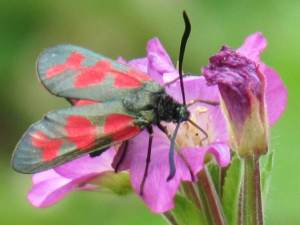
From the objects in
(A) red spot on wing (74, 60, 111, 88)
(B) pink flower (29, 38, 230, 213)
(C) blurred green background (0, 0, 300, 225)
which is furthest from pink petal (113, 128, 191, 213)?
(C) blurred green background (0, 0, 300, 225)

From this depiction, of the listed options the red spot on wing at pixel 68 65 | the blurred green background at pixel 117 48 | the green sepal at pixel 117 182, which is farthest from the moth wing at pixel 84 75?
the blurred green background at pixel 117 48

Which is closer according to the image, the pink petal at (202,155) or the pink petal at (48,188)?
the pink petal at (202,155)

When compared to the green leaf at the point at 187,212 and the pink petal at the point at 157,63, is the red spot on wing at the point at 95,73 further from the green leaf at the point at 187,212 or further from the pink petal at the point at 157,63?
the green leaf at the point at 187,212

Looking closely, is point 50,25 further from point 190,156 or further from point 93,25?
point 190,156

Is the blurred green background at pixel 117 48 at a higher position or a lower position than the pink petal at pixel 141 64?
higher

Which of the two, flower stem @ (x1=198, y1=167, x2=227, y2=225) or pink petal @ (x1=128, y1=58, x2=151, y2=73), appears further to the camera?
pink petal @ (x1=128, y1=58, x2=151, y2=73)

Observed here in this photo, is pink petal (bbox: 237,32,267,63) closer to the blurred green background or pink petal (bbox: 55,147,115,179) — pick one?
pink petal (bbox: 55,147,115,179)
